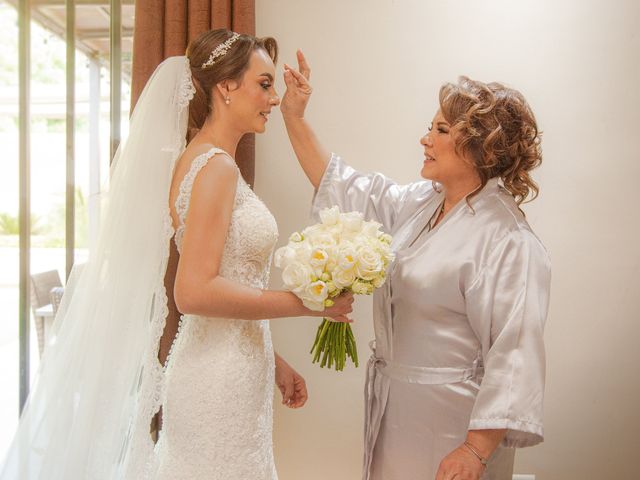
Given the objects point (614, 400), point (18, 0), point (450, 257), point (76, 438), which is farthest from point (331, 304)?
point (614, 400)

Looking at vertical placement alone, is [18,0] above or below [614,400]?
above

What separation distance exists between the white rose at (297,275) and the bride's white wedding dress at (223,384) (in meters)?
Answer: 0.19

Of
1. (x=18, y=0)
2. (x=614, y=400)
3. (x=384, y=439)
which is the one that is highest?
(x=18, y=0)

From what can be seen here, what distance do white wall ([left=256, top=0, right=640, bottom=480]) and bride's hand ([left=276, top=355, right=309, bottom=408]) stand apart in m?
0.68

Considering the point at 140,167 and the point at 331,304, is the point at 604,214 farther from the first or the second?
the point at 140,167

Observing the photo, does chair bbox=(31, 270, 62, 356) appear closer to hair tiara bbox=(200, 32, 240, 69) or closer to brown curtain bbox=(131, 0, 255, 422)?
brown curtain bbox=(131, 0, 255, 422)

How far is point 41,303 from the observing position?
2332 millimetres

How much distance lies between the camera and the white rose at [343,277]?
1.48m

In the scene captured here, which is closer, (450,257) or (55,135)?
(450,257)

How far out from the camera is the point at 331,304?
59.9 inches

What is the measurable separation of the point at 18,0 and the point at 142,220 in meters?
1.16

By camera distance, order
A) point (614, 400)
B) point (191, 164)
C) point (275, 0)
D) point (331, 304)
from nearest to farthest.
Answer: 1. point (331, 304)
2. point (191, 164)
3. point (275, 0)
4. point (614, 400)

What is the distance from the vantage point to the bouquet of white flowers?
149 centimetres

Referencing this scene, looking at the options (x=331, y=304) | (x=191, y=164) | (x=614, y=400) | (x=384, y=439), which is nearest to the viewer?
(x=331, y=304)
